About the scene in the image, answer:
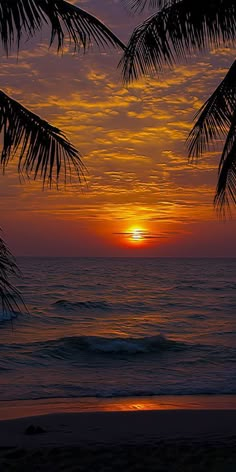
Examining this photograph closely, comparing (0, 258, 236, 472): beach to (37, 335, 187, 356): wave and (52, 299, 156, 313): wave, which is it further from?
(52, 299, 156, 313): wave

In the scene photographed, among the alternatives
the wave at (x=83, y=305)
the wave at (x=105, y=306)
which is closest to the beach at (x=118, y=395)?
the wave at (x=105, y=306)

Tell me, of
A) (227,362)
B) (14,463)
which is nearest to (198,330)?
(227,362)

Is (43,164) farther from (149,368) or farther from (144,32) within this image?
(149,368)

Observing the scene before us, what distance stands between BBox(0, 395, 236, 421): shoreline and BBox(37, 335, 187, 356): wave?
6.15 metres

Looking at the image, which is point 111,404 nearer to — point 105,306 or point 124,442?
point 124,442

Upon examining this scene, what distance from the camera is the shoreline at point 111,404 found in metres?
9.29

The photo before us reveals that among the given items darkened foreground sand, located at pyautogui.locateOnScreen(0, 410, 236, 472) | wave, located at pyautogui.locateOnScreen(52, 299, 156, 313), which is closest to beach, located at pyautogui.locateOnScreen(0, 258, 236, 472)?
darkened foreground sand, located at pyautogui.locateOnScreen(0, 410, 236, 472)

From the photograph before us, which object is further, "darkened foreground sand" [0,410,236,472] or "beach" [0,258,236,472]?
"beach" [0,258,236,472]

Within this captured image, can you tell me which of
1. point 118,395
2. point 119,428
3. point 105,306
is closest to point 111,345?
point 118,395

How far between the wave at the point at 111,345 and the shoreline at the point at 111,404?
615 centimetres

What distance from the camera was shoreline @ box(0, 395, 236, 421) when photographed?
9.29 m

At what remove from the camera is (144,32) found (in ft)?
23.2

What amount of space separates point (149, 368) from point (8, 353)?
4.11 m

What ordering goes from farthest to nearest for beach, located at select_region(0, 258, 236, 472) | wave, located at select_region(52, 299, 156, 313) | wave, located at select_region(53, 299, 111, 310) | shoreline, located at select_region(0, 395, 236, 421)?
wave, located at select_region(53, 299, 111, 310) → wave, located at select_region(52, 299, 156, 313) → shoreline, located at select_region(0, 395, 236, 421) → beach, located at select_region(0, 258, 236, 472)
